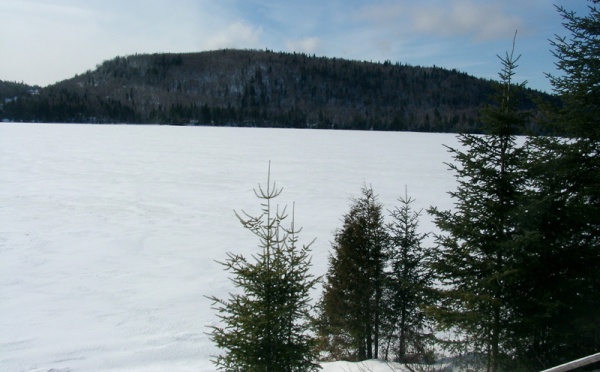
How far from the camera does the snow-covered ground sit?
31.0ft

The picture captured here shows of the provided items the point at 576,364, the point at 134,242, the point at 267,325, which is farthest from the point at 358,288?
the point at 134,242

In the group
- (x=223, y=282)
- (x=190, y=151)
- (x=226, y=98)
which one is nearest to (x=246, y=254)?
(x=223, y=282)

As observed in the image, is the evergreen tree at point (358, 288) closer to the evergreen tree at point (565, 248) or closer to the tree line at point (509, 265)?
the tree line at point (509, 265)

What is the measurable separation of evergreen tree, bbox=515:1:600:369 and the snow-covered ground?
3.17 meters

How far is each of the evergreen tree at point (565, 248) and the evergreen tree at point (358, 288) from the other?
3.70 metres

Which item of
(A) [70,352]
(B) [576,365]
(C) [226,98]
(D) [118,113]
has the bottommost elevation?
(A) [70,352]

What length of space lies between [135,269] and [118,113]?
13060 cm

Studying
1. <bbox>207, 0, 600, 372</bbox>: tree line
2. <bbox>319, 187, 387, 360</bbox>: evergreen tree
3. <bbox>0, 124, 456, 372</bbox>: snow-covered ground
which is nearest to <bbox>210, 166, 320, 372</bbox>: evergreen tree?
<bbox>207, 0, 600, 372</bbox>: tree line

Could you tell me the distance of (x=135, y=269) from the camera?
1381cm

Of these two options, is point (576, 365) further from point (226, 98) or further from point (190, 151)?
point (226, 98)

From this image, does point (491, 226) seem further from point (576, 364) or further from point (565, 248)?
point (576, 364)

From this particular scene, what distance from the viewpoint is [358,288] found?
970 cm

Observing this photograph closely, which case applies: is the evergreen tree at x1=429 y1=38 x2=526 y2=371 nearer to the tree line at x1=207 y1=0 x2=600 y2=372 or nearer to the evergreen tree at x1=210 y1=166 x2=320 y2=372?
the tree line at x1=207 y1=0 x2=600 y2=372

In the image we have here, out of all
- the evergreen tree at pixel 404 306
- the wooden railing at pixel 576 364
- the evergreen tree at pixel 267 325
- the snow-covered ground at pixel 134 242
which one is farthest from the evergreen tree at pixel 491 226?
the wooden railing at pixel 576 364
